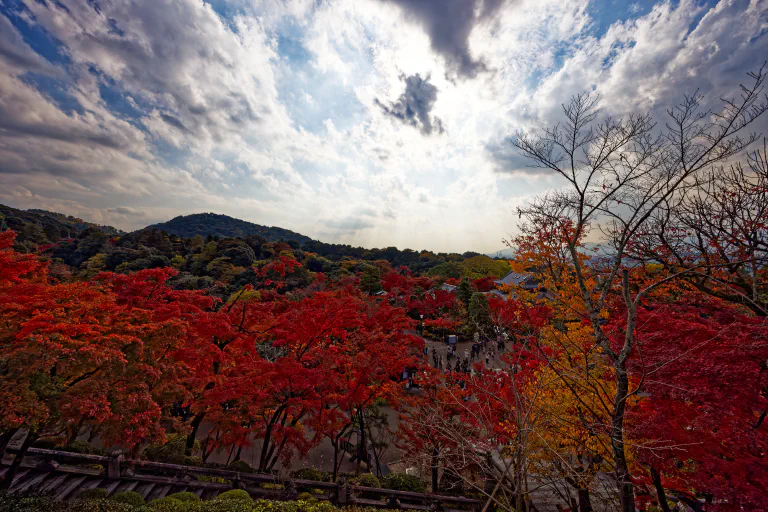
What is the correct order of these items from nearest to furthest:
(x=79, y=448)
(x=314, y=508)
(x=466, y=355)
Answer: (x=314, y=508) → (x=79, y=448) → (x=466, y=355)

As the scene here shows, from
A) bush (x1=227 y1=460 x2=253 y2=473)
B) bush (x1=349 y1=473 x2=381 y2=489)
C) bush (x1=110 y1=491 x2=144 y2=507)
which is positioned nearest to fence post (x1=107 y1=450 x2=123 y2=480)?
bush (x1=110 y1=491 x2=144 y2=507)

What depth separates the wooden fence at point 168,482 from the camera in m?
9.08

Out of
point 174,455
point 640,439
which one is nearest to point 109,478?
point 174,455

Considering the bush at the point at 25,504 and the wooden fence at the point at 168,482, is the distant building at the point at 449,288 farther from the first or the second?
the bush at the point at 25,504

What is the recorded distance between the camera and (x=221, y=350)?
12.5 meters

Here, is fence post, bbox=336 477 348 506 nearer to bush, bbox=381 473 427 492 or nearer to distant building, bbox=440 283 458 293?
bush, bbox=381 473 427 492

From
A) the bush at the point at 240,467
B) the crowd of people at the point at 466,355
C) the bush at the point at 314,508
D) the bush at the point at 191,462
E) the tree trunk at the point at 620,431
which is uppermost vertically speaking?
the tree trunk at the point at 620,431

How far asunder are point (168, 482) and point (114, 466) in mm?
1676

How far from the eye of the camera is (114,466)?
9.29 meters

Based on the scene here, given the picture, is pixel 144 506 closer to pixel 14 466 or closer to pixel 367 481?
pixel 14 466

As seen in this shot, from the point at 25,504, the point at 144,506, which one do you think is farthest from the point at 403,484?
the point at 25,504

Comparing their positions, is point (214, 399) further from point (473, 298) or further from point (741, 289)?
point (473, 298)

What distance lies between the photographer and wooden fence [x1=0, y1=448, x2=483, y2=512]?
9.08 meters

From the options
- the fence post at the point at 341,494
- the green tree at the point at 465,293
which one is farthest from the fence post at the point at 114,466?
the green tree at the point at 465,293
